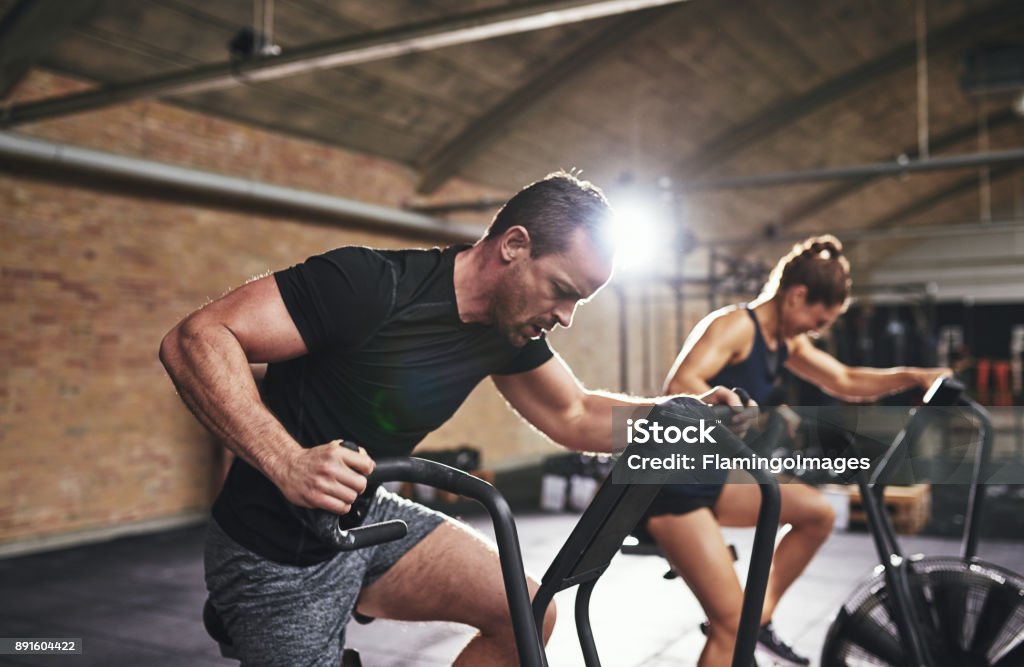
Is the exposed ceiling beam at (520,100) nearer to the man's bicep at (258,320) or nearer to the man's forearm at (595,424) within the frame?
the man's forearm at (595,424)

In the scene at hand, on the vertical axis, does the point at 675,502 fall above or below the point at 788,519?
above

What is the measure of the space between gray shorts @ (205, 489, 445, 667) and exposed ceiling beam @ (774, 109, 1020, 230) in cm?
1299

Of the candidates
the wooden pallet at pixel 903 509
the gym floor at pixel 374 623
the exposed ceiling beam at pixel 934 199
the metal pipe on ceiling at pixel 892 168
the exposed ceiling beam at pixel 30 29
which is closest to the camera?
the gym floor at pixel 374 623

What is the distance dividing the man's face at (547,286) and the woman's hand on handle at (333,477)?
1.69ft

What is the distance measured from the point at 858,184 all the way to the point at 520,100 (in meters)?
7.88

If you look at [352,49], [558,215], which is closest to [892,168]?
[352,49]

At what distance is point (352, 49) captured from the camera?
15.2 feet

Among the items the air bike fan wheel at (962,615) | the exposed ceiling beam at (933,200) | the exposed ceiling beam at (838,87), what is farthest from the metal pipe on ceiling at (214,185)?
the exposed ceiling beam at (933,200)

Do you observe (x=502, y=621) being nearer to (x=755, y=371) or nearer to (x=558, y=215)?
(x=558, y=215)

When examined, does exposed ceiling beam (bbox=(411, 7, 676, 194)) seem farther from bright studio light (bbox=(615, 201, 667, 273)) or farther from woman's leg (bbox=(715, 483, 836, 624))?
woman's leg (bbox=(715, 483, 836, 624))

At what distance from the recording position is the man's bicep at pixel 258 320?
1446 millimetres

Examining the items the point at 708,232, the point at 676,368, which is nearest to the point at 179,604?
the point at 676,368

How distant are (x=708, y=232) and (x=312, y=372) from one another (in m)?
12.7

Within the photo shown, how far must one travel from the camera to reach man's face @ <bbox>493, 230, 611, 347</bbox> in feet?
5.35
